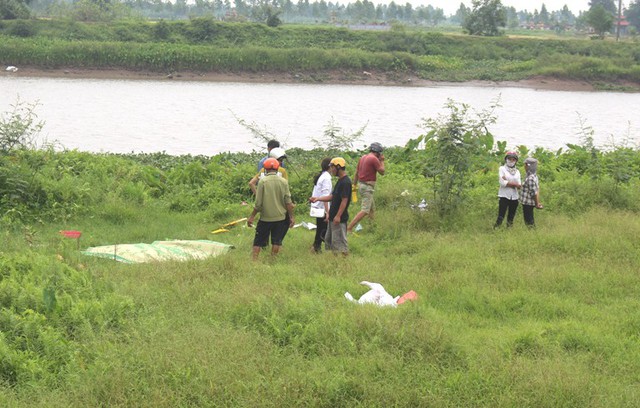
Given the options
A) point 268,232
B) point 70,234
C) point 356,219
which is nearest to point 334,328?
point 268,232

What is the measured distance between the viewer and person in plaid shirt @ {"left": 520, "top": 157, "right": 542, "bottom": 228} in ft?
41.4

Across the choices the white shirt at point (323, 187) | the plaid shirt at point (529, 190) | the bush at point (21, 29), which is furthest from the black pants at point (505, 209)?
the bush at point (21, 29)

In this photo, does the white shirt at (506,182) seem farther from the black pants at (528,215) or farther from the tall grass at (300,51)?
the tall grass at (300,51)

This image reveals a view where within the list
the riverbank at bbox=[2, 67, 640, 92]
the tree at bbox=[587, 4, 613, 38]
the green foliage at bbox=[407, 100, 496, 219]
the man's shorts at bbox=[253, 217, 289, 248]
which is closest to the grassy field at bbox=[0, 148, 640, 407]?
the man's shorts at bbox=[253, 217, 289, 248]

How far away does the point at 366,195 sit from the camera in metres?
13.3

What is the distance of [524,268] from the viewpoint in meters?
10.3

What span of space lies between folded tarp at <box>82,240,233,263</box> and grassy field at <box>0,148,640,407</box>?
33 centimetres

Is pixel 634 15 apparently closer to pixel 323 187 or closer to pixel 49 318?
pixel 323 187

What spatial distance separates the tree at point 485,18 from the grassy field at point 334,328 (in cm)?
7272

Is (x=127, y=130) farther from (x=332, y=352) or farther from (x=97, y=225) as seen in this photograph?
(x=332, y=352)

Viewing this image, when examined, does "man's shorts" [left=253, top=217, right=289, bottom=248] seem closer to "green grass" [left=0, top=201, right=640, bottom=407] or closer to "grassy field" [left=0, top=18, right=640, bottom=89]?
"green grass" [left=0, top=201, right=640, bottom=407]

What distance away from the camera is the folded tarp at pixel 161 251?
10773 millimetres

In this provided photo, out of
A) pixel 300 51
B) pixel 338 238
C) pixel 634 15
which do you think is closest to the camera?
pixel 338 238

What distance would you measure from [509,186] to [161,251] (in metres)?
5.44
